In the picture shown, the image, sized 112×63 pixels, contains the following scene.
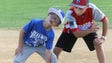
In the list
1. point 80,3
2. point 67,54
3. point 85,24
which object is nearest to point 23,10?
point 67,54

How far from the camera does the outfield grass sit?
11.6 metres

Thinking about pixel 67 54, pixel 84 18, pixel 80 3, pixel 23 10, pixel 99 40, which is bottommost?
pixel 23 10

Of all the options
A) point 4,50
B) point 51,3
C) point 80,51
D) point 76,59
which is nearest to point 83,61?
point 76,59

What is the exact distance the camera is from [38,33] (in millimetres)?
5809

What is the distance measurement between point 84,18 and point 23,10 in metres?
7.72

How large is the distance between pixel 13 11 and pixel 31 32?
7.91 meters

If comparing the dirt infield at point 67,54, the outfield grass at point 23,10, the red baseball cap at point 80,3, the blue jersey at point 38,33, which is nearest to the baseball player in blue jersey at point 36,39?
the blue jersey at point 38,33

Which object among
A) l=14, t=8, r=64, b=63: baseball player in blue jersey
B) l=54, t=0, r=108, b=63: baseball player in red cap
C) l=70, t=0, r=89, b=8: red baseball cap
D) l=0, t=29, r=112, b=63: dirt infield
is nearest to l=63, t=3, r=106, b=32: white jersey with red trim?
l=54, t=0, r=108, b=63: baseball player in red cap

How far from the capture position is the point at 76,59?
7.54m

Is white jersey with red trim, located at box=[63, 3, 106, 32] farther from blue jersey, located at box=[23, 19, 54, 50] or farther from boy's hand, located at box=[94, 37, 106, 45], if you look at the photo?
blue jersey, located at box=[23, 19, 54, 50]

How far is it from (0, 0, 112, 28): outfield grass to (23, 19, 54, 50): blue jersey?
508 centimetres

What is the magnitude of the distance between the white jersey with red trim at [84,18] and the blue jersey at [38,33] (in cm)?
64

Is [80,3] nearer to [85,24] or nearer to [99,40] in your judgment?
[85,24]

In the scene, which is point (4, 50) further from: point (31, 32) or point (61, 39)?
point (31, 32)
